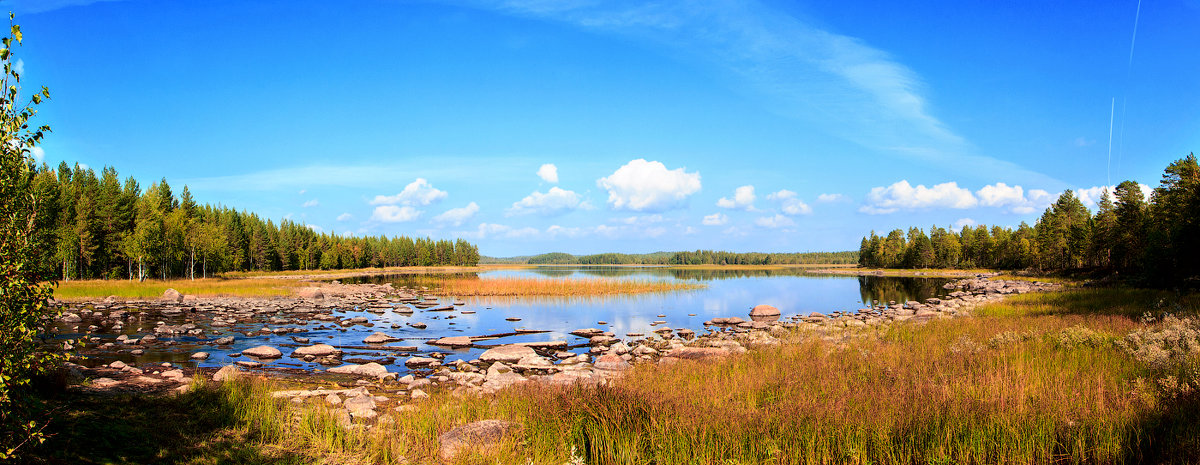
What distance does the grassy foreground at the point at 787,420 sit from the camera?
6324 millimetres

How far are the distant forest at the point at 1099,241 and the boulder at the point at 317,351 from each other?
4198 centimetres

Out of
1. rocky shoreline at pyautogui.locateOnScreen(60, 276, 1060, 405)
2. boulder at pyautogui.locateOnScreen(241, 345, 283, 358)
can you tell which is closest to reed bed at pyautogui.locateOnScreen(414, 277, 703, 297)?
rocky shoreline at pyautogui.locateOnScreen(60, 276, 1060, 405)

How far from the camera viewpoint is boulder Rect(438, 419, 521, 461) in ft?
22.9

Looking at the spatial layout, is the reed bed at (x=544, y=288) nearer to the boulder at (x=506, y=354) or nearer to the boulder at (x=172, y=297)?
the boulder at (x=172, y=297)


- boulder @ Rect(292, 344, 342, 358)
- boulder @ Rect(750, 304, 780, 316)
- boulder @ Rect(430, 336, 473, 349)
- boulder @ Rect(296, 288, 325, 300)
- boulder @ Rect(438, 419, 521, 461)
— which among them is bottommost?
boulder @ Rect(750, 304, 780, 316)

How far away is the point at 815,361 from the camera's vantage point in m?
12.0

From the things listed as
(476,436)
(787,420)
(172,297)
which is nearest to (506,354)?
(476,436)

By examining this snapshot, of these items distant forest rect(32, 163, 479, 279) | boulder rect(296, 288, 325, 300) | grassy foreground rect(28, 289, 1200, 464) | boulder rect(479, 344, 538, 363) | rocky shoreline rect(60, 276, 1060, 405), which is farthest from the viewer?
distant forest rect(32, 163, 479, 279)

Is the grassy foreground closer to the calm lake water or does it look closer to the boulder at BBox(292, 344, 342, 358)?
the boulder at BBox(292, 344, 342, 358)

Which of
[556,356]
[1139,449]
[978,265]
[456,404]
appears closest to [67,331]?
[556,356]

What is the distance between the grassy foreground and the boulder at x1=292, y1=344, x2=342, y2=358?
369 inches

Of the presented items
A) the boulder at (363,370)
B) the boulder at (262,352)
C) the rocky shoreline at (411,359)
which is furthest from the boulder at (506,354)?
the boulder at (262,352)

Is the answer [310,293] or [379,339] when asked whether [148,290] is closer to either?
[310,293]

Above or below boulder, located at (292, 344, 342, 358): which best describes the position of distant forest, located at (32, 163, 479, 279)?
above
